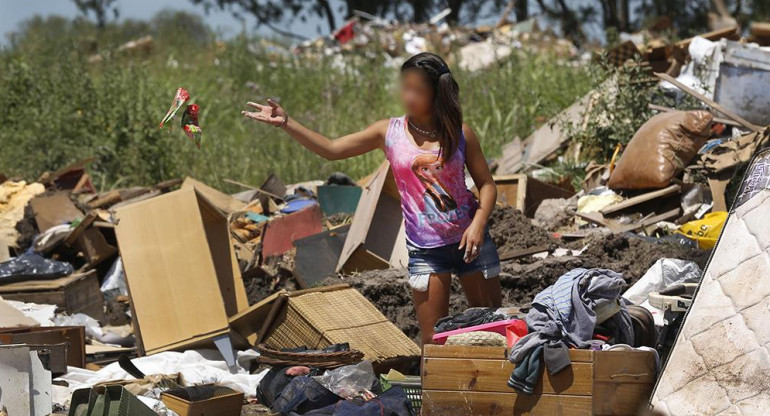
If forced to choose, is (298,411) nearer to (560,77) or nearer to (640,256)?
(640,256)

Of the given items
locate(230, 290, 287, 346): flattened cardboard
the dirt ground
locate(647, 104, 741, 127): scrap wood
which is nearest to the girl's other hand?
the dirt ground

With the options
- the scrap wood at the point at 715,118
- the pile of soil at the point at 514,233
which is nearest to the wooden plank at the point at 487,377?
the pile of soil at the point at 514,233

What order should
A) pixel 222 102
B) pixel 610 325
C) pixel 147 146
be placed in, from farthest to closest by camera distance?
pixel 222 102 < pixel 147 146 < pixel 610 325

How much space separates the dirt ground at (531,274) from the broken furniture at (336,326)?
24cm

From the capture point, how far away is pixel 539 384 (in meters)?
4.23

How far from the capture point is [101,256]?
26.0 feet

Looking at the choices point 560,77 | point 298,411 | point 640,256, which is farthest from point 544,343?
point 560,77

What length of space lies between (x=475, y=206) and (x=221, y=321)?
7.30 feet

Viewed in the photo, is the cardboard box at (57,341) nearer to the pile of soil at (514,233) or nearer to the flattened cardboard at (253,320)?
the flattened cardboard at (253,320)

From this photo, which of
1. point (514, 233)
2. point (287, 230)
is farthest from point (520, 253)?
point (287, 230)

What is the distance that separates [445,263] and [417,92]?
32.4 inches

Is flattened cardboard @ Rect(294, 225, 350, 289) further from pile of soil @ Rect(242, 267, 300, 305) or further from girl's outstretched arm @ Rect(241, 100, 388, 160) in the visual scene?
girl's outstretched arm @ Rect(241, 100, 388, 160)

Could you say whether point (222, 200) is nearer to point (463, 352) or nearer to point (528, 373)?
point (463, 352)

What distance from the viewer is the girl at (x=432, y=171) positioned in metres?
4.62
